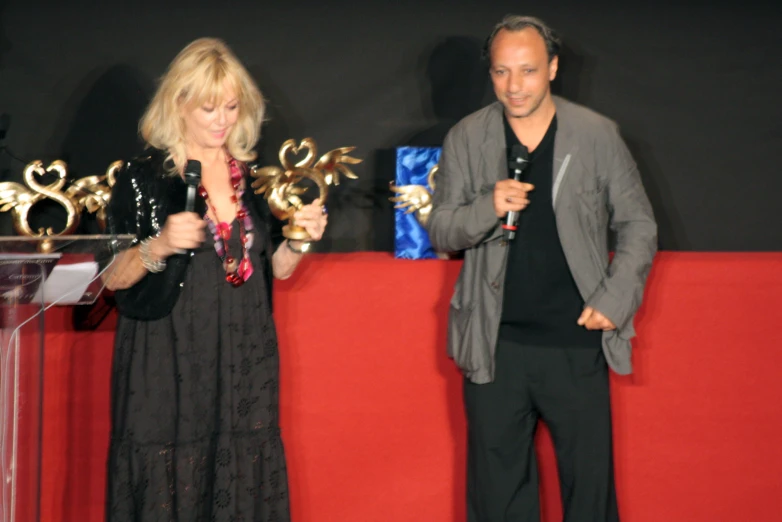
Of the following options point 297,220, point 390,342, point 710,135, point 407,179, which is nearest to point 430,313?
point 390,342

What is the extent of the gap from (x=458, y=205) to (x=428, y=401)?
0.68 m

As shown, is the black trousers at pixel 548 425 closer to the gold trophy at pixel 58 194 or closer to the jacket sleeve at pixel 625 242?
the jacket sleeve at pixel 625 242

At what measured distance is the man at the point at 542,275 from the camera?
105 inches

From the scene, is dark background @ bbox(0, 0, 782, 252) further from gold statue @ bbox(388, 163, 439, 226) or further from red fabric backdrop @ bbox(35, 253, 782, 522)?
red fabric backdrop @ bbox(35, 253, 782, 522)

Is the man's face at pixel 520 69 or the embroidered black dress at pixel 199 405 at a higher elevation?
the man's face at pixel 520 69

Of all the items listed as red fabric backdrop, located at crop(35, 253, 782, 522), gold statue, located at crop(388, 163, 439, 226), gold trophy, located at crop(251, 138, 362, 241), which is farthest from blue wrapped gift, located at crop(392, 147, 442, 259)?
gold trophy, located at crop(251, 138, 362, 241)

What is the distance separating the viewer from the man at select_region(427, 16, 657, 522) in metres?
2.67

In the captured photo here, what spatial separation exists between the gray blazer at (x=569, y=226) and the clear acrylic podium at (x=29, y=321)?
2.87ft

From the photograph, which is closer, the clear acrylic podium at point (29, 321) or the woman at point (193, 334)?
the clear acrylic podium at point (29, 321)

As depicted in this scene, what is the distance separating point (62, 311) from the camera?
3.08m

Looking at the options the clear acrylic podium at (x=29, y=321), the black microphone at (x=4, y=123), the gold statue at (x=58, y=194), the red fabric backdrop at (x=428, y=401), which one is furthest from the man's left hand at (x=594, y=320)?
the black microphone at (x=4, y=123)

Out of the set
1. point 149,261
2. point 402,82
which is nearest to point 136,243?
point 149,261

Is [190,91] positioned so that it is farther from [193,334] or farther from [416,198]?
[416,198]

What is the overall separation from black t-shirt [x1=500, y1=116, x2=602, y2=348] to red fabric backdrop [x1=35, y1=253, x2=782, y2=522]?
17.1 inches
